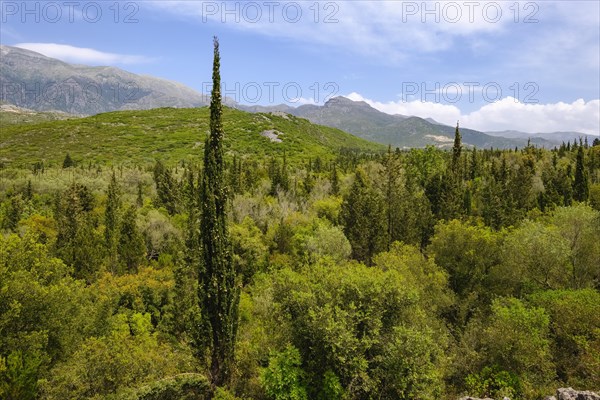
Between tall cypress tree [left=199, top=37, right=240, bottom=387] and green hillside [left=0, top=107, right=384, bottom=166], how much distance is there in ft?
354

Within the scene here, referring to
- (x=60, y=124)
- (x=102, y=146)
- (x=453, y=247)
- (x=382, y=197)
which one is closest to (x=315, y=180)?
(x=382, y=197)

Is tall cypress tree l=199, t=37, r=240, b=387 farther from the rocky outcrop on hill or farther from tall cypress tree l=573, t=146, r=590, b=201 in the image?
tall cypress tree l=573, t=146, r=590, b=201

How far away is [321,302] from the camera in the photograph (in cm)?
2109

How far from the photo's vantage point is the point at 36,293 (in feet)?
69.7

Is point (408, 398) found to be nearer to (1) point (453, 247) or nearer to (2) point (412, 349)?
(2) point (412, 349)

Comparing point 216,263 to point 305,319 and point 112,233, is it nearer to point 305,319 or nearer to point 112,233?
point 305,319

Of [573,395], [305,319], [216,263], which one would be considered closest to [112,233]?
[216,263]

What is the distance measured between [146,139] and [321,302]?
148476 millimetres

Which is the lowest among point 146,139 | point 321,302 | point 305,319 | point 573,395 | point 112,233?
point 112,233

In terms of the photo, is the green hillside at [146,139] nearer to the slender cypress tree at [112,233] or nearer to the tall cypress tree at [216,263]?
the slender cypress tree at [112,233]

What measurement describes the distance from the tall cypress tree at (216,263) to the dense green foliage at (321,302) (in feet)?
1.10

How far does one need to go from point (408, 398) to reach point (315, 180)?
6557 cm

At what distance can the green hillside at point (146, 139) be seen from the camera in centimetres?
13150

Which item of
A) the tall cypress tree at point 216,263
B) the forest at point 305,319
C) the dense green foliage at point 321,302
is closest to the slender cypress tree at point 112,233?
the dense green foliage at point 321,302
